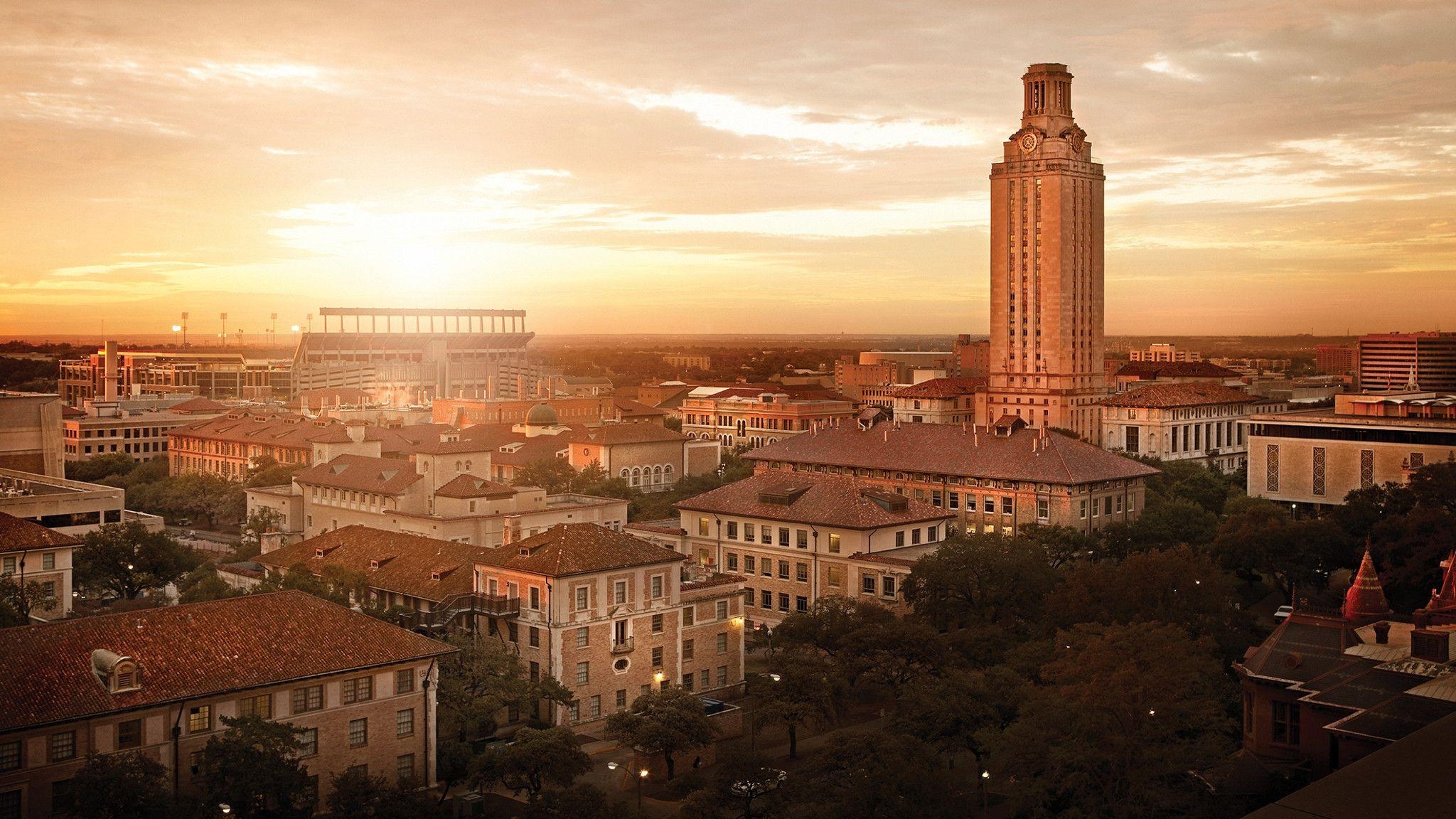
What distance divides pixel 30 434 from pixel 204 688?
65.5 metres

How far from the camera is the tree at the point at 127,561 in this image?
66.2m

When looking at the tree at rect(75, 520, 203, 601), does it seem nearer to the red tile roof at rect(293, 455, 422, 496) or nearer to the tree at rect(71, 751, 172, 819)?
the red tile roof at rect(293, 455, 422, 496)

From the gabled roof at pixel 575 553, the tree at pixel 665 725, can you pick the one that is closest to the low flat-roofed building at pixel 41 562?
the gabled roof at pixel 575 553

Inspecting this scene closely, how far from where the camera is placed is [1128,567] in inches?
2122

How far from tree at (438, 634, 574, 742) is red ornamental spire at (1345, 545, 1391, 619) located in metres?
28.2

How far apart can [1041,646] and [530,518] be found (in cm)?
3479

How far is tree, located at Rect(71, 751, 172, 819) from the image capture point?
33094 millimetres

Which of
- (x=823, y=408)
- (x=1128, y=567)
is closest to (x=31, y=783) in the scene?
(x=1128, y=567)

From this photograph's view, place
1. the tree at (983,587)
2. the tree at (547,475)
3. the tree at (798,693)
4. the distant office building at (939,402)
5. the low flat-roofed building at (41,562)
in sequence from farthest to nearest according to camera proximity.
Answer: the distant office building at (939,402), the tree at (547,475), the low flat-roofed building at (41,562), the tree at (983,587), the tree at (798,693)

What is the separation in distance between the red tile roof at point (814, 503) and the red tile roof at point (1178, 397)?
73.8 m

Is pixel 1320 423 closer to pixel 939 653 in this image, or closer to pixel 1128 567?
pixel 1128 567

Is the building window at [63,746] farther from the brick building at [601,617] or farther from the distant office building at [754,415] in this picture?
the distant office building at [754,415]

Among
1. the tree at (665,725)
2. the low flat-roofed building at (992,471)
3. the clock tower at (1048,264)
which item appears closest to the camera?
the tree at (665,725)

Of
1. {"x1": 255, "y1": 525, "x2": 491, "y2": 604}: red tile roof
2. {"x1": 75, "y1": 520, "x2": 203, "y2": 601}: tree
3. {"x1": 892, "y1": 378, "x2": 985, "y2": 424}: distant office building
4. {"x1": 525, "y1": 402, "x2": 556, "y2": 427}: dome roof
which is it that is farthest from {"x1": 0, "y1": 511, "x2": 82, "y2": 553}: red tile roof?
{"x1": 892, "y1": 378, "x2": 985, "y2": 424}: distant office building
